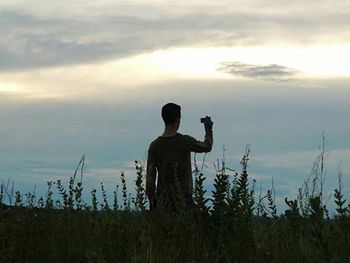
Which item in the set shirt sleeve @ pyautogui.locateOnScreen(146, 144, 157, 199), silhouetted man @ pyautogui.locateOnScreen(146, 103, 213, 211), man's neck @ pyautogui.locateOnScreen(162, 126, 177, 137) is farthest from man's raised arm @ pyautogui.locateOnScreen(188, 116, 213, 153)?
shirt sleeve @ pyautogui.locateOnScreen(146, 144, 157, 199)

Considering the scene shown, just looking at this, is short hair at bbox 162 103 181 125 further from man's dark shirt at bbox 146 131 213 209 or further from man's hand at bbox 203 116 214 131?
man's hand at bbox 203 116 214 131

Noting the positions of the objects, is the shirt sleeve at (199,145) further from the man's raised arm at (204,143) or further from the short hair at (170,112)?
the short hair at (170,112)

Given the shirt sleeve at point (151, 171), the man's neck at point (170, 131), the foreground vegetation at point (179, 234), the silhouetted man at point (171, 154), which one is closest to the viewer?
the foreground vegetation at point (179, 234)

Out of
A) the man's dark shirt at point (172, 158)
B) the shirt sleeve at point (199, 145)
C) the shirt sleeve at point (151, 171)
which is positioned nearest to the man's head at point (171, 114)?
the man's dark shirt at point (172, 158)

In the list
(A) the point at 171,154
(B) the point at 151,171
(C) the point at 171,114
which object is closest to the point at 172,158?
(A) the point at 171,154

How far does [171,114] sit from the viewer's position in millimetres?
9000

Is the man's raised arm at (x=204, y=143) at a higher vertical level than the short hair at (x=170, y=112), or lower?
lower

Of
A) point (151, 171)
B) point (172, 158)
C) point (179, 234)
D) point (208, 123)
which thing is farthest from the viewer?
point (208, 123)

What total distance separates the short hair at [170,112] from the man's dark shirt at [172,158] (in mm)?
215

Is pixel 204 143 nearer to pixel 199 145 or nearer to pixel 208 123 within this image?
pixel 199 145

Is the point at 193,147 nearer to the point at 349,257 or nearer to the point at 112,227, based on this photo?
the point at 112,227

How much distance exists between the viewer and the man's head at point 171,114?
9008mm

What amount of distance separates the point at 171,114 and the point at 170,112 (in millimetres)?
33

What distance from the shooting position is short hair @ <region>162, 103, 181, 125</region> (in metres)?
9.00
